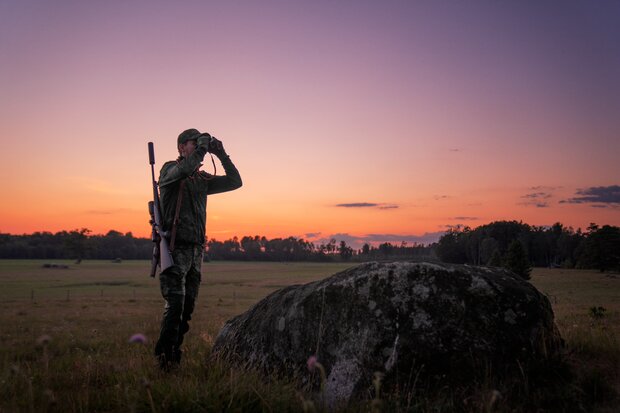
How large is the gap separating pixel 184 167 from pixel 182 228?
33.7 inches

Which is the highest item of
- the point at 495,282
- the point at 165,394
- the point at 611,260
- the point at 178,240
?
the point at 178,240

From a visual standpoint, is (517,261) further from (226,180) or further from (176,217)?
(176,217)

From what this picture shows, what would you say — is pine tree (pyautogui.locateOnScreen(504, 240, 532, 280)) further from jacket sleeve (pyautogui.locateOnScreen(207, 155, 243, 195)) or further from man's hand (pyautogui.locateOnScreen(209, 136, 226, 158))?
man's hand (pyautogui.locateOnScreen(209, 136, 226, 158))

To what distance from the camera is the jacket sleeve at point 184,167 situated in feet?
18.9

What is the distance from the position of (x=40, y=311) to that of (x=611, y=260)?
95807mm

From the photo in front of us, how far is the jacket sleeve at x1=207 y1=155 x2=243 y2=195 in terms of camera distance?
6.86m

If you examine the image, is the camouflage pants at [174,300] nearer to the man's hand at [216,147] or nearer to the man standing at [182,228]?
the man standing at [182,228]

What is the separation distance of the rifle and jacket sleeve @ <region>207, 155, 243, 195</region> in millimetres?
904

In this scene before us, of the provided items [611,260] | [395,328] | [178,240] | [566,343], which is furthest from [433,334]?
[611,260]

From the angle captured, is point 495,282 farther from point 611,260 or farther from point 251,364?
point 611,260

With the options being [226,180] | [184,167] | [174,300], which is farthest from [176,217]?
[226,180]

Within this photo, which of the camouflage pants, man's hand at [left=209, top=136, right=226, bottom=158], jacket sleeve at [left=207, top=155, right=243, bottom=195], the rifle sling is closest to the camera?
the camouflage pants

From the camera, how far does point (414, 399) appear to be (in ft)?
15.0

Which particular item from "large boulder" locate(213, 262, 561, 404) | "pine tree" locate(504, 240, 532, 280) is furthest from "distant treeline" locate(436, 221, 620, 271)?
"large boulder" locate(213, 262, 561, 404)
